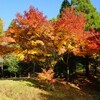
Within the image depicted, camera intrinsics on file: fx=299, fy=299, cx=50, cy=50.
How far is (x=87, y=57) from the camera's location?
136 ft

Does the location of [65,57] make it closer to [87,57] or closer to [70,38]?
[87,57]

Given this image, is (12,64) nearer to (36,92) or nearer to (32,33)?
(32,33)

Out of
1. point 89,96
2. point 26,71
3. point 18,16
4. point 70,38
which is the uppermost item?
point 18,16

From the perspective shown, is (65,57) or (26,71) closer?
(65,57)

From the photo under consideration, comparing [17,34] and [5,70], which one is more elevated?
[17,34]

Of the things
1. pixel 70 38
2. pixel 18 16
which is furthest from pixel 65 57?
pixel 18 16

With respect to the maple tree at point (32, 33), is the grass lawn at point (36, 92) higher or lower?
lower

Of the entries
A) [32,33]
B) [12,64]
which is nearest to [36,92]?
[32,33]

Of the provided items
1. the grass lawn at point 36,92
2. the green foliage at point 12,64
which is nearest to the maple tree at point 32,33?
the grass lawn at point 36,92

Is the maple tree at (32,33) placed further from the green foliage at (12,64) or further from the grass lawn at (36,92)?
the green foliage at (12,64)

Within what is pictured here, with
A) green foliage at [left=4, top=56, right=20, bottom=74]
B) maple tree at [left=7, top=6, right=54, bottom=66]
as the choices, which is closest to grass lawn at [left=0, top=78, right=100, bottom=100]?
maple tree at [left=7, top=6, right=54, bottom=66]

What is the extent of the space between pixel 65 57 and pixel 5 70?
10.4 meters

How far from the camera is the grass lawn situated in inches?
1171

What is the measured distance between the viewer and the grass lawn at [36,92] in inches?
1171
